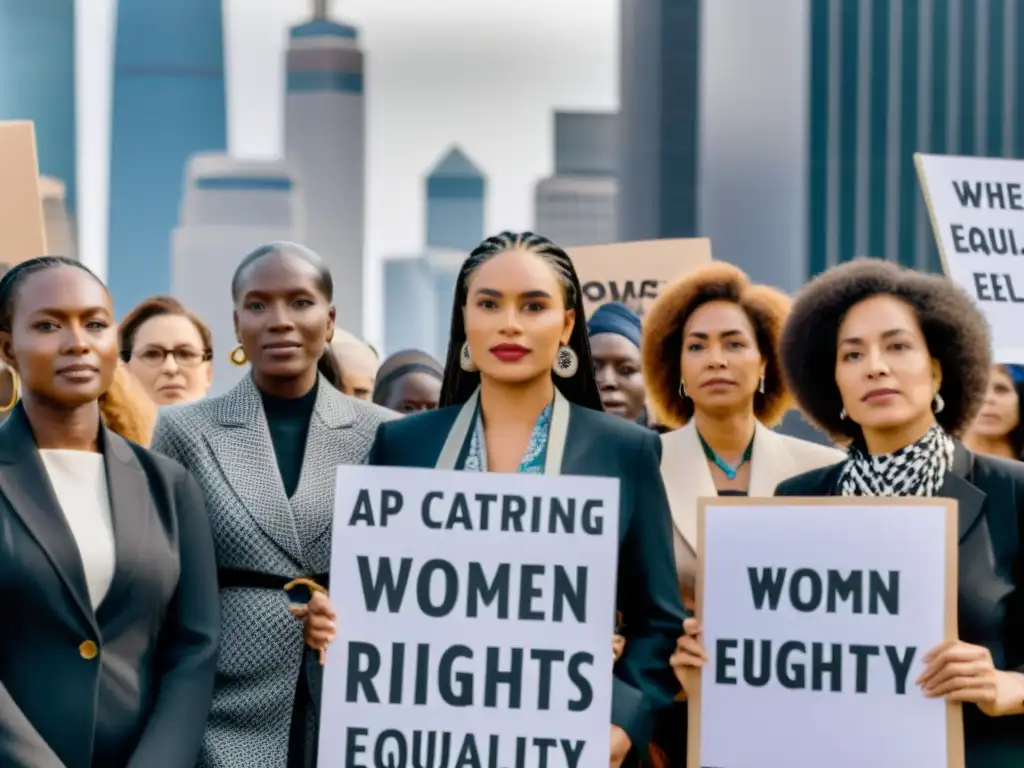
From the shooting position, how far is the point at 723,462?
249 inches

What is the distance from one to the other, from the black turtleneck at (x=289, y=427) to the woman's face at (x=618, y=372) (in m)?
2.11

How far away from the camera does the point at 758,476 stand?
6.21m

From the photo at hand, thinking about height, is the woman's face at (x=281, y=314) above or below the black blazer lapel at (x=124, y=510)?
above

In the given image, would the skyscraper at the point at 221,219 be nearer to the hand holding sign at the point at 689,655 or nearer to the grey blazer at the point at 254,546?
the grey blazer at the point at 254,546

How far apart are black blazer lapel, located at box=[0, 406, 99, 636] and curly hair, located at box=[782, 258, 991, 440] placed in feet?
6.44

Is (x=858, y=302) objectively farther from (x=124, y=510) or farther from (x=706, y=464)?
(x=124, y=510)

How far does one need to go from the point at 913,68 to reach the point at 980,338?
82.7 metres

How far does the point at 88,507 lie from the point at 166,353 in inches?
133

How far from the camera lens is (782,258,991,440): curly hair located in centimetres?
534

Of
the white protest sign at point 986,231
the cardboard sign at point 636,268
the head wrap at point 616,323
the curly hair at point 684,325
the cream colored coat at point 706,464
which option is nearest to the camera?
the cream colored coat at point 706,464

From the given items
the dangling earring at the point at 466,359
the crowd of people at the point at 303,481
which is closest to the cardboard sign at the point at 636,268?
the crowd of people at the point at 303,481

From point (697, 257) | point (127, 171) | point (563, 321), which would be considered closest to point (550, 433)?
point (563, 321)

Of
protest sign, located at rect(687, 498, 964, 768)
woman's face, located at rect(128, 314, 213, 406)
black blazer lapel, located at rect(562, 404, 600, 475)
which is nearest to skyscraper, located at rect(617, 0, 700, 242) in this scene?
woman's face, located at rect(128, 314, 213, 406)

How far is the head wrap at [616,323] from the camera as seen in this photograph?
7.76m
